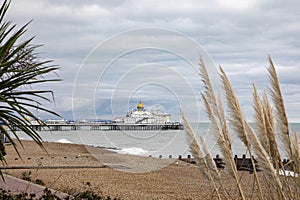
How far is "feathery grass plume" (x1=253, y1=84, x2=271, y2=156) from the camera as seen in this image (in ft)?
9.71

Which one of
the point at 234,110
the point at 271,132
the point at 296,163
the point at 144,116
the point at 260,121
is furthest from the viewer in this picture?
the point at 144,116

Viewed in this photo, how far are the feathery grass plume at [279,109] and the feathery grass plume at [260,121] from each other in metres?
0.10

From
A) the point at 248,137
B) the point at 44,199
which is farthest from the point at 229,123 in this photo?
the point at 44,199

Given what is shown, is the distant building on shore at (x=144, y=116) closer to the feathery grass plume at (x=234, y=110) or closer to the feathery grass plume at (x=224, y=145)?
the feathery grass plume at (x=224, y=145)

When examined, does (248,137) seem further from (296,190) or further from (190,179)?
(190,179)

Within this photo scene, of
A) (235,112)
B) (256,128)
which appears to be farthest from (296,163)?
(235,112)

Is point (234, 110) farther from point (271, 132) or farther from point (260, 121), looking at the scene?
point (271, 132)

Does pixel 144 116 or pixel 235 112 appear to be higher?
pixel 235 112

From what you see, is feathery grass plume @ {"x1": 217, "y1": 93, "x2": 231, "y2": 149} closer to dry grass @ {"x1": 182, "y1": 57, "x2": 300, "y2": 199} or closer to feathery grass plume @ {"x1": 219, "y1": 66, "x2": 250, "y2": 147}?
dry grass @ {"x1": 182, "y1": 57, "x2": 300, "y2": 199}

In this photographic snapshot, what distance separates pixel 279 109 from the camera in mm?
3010

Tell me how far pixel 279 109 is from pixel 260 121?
0.15 metres

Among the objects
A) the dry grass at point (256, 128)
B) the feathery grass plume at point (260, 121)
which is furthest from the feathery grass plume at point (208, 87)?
the feathery grass plume at point (260, 121)

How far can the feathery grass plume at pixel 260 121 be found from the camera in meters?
2.96

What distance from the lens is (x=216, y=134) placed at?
3.11 meters
